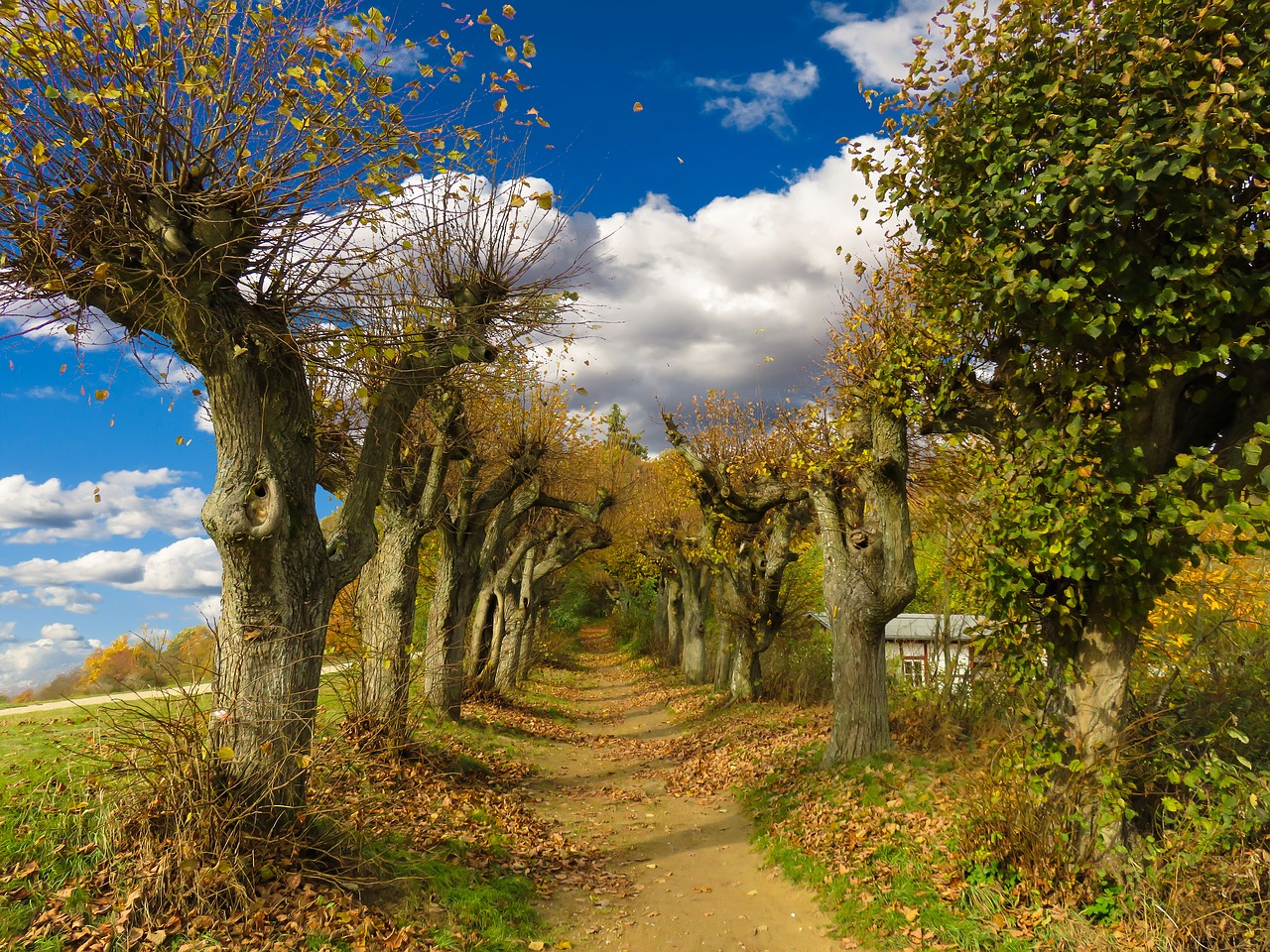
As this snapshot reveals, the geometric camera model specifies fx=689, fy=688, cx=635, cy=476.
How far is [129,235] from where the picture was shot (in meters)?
5.39

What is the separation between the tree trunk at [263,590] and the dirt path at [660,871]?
10.5ft

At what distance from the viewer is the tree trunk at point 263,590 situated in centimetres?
561

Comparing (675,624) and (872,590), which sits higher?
(872,590)

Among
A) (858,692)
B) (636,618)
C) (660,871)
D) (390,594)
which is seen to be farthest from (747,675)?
(636,618)

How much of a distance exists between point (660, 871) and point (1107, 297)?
7725mm

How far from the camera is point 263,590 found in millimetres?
5809

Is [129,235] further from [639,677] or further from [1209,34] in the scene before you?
[639,677]

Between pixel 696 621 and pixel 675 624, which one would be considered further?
pixel 675 624

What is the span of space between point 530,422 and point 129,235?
458 inches

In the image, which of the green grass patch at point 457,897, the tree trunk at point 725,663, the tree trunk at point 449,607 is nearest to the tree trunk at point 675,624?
the tree trunk at point 725,663

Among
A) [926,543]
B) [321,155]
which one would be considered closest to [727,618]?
[926,543]

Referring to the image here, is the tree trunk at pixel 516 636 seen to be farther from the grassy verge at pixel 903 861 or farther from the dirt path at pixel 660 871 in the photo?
the grassy verge at pixel 903 861

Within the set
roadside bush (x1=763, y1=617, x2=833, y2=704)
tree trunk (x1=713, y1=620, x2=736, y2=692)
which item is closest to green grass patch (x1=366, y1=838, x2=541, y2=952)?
roadside bush (x1=763, y1=617, x2=833, y2=704)

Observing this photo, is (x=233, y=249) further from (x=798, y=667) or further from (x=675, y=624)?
(x=675, y=624)
